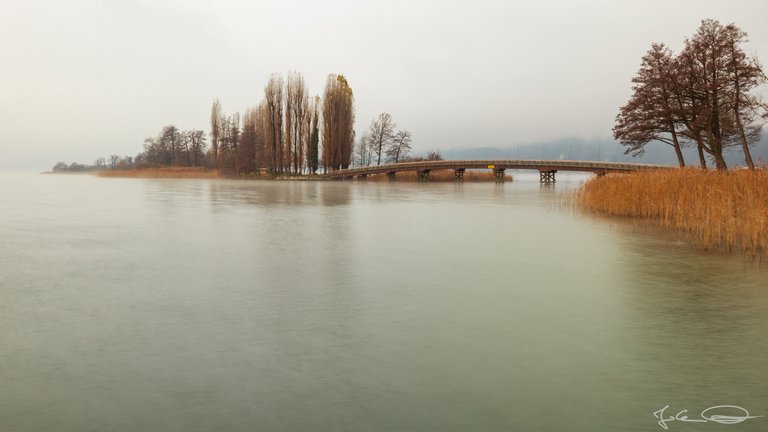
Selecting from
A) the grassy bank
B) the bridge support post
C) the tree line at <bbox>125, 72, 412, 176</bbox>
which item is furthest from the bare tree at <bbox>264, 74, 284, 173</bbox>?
the grassy bank

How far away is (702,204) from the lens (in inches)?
612

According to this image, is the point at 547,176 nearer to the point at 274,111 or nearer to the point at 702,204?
the point at 274,111

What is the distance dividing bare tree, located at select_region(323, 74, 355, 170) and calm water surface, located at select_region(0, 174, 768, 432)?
5592 centimetres

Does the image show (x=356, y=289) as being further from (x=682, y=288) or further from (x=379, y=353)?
(x=682, y=288)

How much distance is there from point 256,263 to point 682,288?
7.16 meters

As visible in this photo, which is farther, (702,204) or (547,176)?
(547,176)


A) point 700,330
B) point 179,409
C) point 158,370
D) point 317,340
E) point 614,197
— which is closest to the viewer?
point 179,409

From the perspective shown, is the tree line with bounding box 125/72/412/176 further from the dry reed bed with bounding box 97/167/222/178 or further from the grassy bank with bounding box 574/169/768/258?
the grassy bank with bounding box 574/169/768/258

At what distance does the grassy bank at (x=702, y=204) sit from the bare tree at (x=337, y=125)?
153 feet

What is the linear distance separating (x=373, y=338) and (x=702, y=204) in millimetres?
13207

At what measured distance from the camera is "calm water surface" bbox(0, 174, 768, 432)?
→ 4.09 meters

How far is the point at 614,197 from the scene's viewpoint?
2142 cm

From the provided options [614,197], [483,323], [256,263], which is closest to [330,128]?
[614,197]

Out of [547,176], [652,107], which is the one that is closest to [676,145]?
[652,107]
